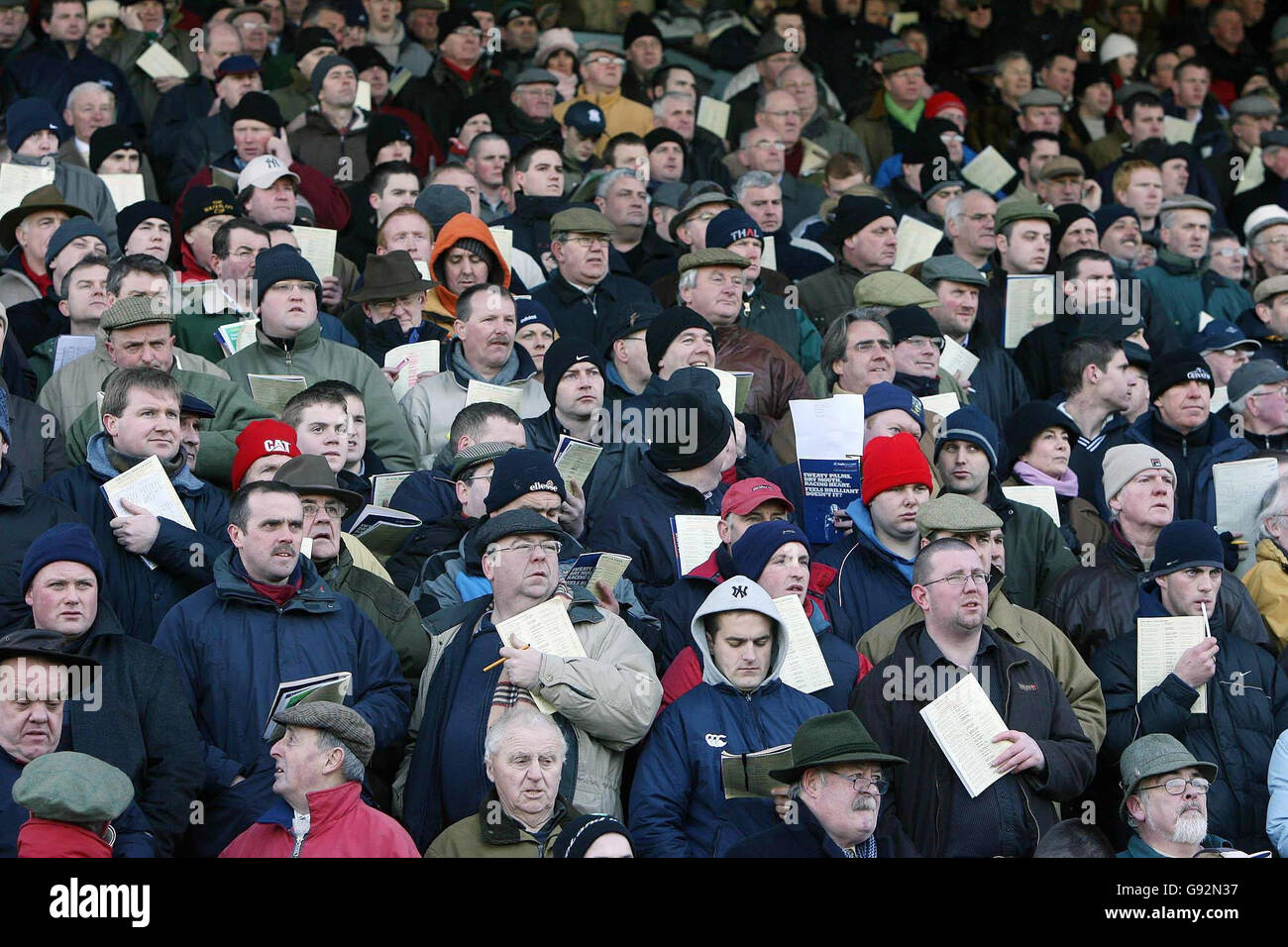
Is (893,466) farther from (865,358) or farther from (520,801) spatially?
(520,801)

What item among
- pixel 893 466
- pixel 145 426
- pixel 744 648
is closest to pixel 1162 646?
pixel 893 466

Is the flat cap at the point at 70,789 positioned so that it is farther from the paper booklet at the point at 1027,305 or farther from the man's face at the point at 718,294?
the paper booklet at the point at 1027,305

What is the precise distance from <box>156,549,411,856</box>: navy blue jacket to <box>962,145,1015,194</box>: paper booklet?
8116mm

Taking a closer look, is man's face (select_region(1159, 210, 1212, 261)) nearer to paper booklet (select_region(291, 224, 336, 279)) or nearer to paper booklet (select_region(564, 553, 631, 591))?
paper booklet (select_region(291, 224, 336, 279))

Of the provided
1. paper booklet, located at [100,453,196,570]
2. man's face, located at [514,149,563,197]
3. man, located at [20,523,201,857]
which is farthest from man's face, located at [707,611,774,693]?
man's face, located at [514,149,563,197]

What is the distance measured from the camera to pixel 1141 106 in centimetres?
1597

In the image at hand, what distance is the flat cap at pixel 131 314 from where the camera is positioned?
9016mm

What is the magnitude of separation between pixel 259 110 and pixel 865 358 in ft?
15.5

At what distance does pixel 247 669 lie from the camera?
24.0 ft

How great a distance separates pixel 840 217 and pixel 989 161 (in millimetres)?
2582

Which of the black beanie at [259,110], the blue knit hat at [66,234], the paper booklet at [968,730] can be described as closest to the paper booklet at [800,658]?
the paper booklet at [968,730]

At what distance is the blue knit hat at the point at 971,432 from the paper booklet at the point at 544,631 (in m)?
2.53

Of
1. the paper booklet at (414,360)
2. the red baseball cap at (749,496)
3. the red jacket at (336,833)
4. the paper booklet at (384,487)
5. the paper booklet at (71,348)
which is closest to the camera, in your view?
the red jacket at (336,833)
